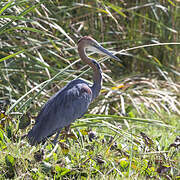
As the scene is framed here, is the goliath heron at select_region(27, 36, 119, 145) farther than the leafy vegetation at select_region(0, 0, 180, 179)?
Yes

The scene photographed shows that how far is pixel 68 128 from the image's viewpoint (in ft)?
11.2

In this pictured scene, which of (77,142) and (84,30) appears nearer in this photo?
(77,142)

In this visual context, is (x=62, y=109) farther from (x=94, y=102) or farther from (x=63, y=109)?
(x=94, y=102)

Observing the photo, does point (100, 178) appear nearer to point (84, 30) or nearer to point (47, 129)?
point (47, 129)

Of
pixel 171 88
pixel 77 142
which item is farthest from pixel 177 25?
pixel 77 142

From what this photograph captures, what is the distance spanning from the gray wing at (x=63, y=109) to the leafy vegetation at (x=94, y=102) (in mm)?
98

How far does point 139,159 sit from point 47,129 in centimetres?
84

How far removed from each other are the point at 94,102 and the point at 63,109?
1.10 metres

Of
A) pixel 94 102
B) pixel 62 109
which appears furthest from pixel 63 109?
pixel 94 102

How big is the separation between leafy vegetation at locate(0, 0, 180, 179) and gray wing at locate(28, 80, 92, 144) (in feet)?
0.32

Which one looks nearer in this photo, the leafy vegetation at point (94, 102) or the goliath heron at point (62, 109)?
the leafy vegetation at point (94, 102)

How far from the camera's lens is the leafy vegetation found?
2.69 metres

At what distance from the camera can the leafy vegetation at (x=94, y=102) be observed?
2693mm

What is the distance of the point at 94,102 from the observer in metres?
4.48
